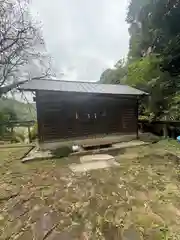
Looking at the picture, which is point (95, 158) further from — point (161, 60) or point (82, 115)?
point (161, 60)

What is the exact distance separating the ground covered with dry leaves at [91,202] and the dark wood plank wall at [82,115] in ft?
9.13

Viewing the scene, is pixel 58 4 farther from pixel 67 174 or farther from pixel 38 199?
pixel 38 199

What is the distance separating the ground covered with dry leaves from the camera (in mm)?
2512

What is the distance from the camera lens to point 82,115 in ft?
28.2

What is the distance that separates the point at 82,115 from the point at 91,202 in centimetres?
561

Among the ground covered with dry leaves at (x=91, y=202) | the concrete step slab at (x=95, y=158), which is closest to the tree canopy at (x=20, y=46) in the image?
the concrete step slab at (x=95, y=158)

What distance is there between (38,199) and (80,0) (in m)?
16.4

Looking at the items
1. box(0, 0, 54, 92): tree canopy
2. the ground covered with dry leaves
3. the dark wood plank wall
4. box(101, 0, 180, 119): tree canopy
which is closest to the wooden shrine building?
the dark wood plank wall

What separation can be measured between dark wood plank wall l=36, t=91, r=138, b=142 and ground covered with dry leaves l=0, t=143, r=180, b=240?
2.78 m

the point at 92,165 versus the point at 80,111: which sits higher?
the point at 80,111

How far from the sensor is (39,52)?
15.1 m

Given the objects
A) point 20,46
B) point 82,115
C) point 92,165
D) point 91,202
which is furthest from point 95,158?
point 20,46

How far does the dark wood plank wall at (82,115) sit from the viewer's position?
25.8 ft

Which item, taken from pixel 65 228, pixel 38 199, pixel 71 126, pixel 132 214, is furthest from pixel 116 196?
pixel 71 126
